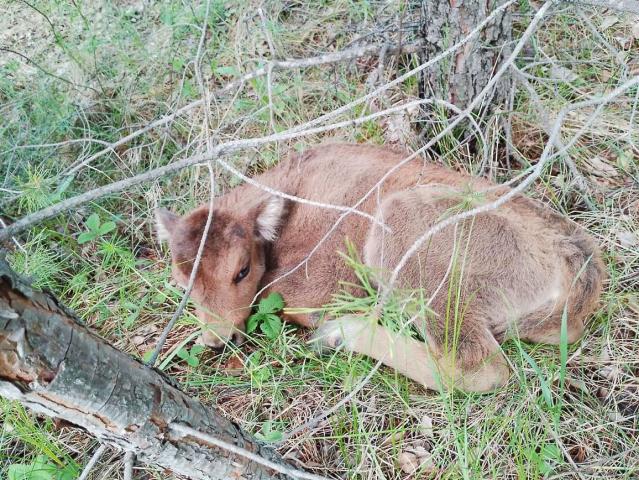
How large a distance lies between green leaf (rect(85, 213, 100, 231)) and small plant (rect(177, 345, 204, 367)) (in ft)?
4.05

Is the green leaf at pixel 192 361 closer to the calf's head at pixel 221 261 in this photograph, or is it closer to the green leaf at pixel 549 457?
the calf's head at pixel 221 261

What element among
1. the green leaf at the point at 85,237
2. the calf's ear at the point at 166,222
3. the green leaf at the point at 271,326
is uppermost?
the calf's ear at the point at 166,222

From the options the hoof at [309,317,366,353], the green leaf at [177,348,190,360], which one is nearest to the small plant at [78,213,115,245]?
the green leaf at [177,348,190,360]

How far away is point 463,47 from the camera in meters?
4.05

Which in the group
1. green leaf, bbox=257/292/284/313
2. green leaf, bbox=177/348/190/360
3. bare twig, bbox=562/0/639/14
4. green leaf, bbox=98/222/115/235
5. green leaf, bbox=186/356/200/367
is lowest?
green leaf, bbox=186/356/200/367

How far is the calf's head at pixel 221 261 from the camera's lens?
3.66 m

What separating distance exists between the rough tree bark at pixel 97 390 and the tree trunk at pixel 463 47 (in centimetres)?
279

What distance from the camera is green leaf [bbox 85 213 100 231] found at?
4414mm

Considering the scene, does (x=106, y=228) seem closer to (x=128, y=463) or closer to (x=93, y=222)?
(x=93, y=222)

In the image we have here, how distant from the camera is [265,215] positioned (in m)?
3.93

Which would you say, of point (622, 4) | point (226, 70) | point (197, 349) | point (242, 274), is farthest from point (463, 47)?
point (197, 349)

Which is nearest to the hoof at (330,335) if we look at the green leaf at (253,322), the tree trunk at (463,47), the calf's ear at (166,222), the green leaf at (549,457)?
the green leaf at (253,322)

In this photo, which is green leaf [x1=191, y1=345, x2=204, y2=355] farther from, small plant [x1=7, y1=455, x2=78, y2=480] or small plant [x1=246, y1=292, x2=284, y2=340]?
small plant [x1=7, y1=455, x2=78, y2=480]

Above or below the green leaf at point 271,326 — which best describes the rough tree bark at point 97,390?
above
